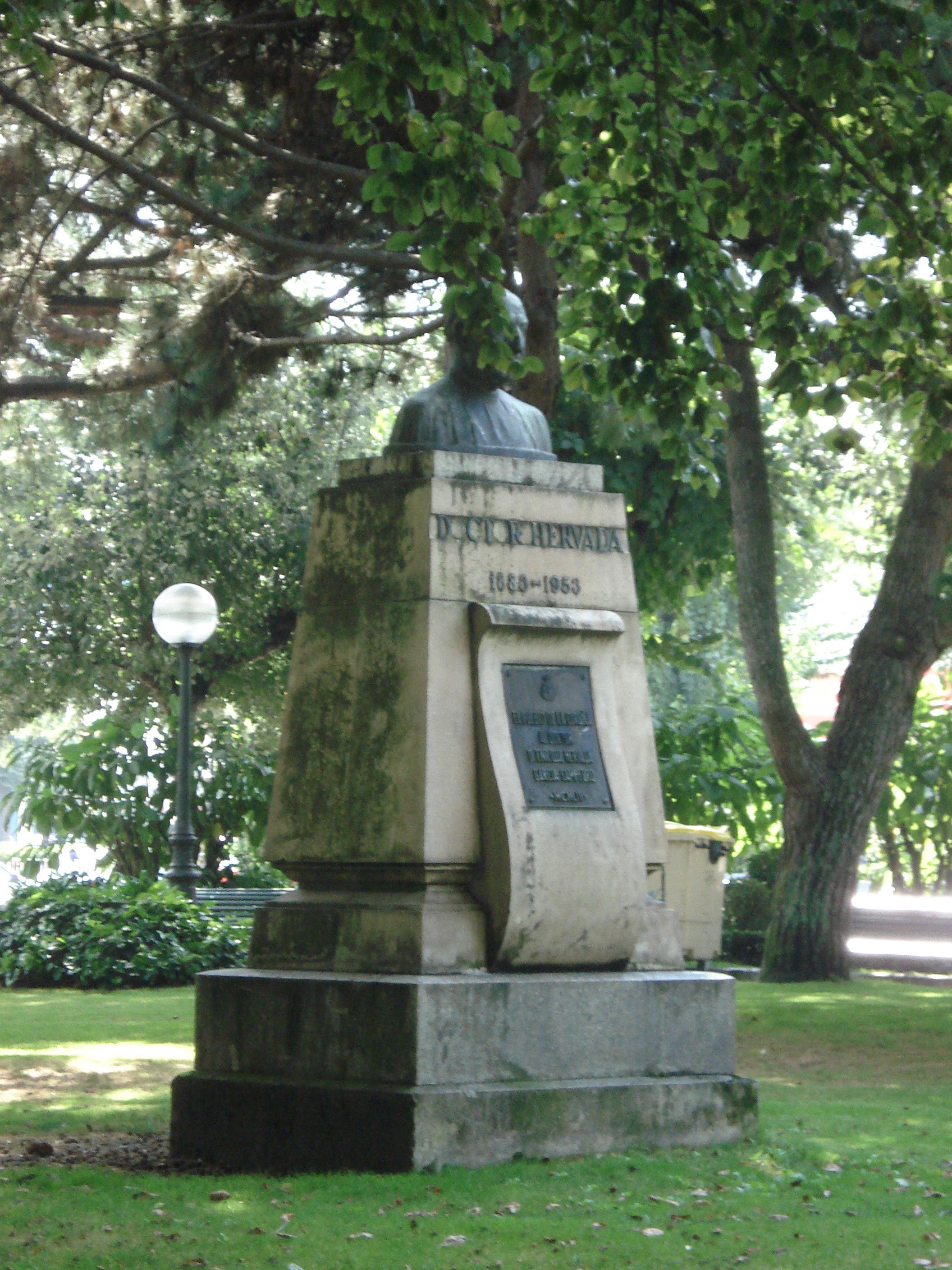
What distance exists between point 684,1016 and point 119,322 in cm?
920

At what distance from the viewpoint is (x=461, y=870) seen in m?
6.73

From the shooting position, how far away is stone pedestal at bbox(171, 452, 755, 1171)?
6418 millimetres

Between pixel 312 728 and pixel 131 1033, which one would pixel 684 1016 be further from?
pixel 131 1033

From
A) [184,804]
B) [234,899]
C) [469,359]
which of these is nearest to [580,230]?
[469,359]

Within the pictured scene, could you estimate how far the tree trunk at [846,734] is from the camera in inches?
583

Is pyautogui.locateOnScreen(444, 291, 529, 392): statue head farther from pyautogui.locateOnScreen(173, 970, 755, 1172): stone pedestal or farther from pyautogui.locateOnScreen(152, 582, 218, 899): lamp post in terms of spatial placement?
pyautogui.locateOnScreen(152, 582, 218, 899): lamp post

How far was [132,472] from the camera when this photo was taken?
2400cm

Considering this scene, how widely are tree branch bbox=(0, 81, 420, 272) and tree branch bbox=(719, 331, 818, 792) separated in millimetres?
3804

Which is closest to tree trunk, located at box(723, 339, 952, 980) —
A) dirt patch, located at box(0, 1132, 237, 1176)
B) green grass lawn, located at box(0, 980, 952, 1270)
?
green grass lawn, located at box(0, 980, 952, 1270)

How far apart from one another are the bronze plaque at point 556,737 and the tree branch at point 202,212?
6032mm

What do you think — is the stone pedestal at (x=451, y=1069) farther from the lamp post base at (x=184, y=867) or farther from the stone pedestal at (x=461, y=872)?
the lamp post base at (x=184, y=867)

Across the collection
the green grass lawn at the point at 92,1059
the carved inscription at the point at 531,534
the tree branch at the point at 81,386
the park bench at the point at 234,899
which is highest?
the tree branch at the point at 81,386

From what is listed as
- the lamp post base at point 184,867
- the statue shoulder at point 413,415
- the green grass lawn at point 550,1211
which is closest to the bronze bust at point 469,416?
the statue shoulder at point 413,415

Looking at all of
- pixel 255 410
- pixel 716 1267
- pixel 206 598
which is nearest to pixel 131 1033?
pixel 206 598
